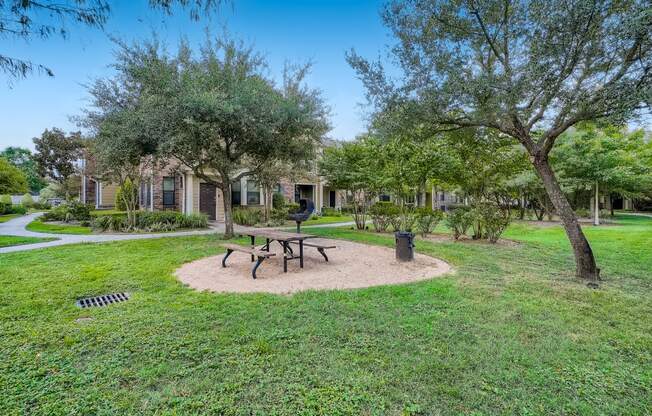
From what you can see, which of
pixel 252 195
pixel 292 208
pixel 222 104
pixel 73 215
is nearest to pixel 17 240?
pixel 73 215

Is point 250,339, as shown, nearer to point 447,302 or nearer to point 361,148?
point 447,302

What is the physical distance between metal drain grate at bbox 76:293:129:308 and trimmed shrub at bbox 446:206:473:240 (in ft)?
29.5

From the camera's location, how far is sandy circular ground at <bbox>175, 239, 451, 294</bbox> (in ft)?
16.3

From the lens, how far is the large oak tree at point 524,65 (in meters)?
3.98

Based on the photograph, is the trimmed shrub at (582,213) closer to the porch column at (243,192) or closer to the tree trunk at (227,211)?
the porch column at (243,192)

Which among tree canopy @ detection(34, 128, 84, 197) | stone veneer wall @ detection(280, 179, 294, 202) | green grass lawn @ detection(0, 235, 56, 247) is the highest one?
tree canopy @ detection(34, 128, 84, 197)

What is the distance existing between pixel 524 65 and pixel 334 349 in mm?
4632

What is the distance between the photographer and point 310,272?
229 inches

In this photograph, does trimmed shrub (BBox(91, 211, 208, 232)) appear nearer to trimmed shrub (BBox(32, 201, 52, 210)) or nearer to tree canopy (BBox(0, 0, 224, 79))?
tree canopy (BBox(0, 0, 224, 79))

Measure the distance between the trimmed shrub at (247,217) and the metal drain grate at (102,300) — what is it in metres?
11.1

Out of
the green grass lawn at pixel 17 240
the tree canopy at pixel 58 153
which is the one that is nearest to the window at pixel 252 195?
the green grass lawn at pixel 17 240

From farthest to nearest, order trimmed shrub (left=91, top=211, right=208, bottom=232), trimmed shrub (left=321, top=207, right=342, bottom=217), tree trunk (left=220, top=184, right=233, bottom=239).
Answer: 1. trimmed shrub (left=321, top=207, right=342, bottom=217)
2. trimmed shrub (left=91, top=211, right=208, bottom=232)
3. tree trunk (left=220, top=184, right=233, bottom=239)

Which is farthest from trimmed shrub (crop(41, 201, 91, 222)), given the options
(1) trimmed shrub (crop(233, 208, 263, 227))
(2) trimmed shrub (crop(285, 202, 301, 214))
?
(2) trimmed shrub (crop(285, 202, 301, 214))

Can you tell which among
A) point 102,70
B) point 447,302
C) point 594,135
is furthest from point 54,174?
point 594,135
